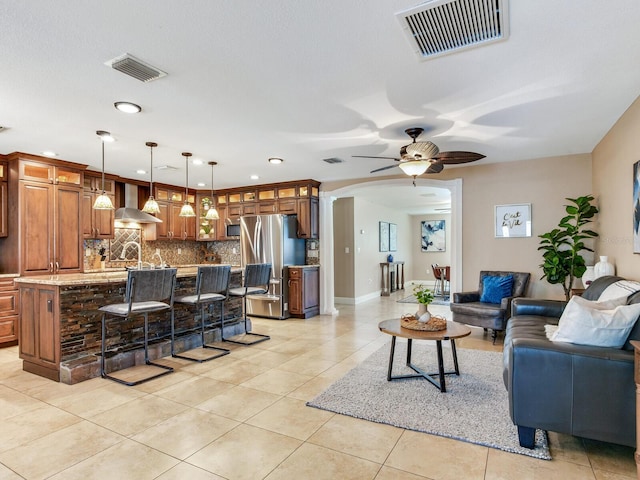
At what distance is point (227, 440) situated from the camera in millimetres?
2324

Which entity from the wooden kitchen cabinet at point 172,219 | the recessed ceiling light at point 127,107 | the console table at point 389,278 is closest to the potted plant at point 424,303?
the recessed ceiling light at point 127,107

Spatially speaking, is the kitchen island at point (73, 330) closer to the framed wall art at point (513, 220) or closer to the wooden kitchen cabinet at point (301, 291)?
the wooden kitchen cabinet at point (301, 291)

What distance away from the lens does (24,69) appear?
8.15ft

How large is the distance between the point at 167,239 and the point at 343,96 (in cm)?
538

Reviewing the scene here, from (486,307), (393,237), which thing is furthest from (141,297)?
(393,237)

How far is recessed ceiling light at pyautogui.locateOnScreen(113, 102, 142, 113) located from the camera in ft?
10.2

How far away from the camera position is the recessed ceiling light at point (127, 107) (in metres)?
3.10

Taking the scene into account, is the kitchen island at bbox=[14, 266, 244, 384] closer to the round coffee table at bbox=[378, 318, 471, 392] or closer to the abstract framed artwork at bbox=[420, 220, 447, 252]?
the round coffee table at bbox=[378, 318, 471, 392]

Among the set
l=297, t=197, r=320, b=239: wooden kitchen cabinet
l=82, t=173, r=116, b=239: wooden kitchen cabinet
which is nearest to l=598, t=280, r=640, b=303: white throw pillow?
l=297, t=197, r=320, b=239: wooden kitchen cabinet

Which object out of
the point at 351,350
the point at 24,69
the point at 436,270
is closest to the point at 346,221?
the point at 436,270

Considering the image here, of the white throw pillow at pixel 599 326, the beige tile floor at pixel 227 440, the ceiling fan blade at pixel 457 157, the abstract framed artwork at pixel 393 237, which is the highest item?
the ceiling fan blade at pixel 457 157

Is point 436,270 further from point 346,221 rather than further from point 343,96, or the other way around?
point 343,96

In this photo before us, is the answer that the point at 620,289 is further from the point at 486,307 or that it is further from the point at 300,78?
the point at 300,78

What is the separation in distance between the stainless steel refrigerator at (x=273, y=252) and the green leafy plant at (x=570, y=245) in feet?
12.6
